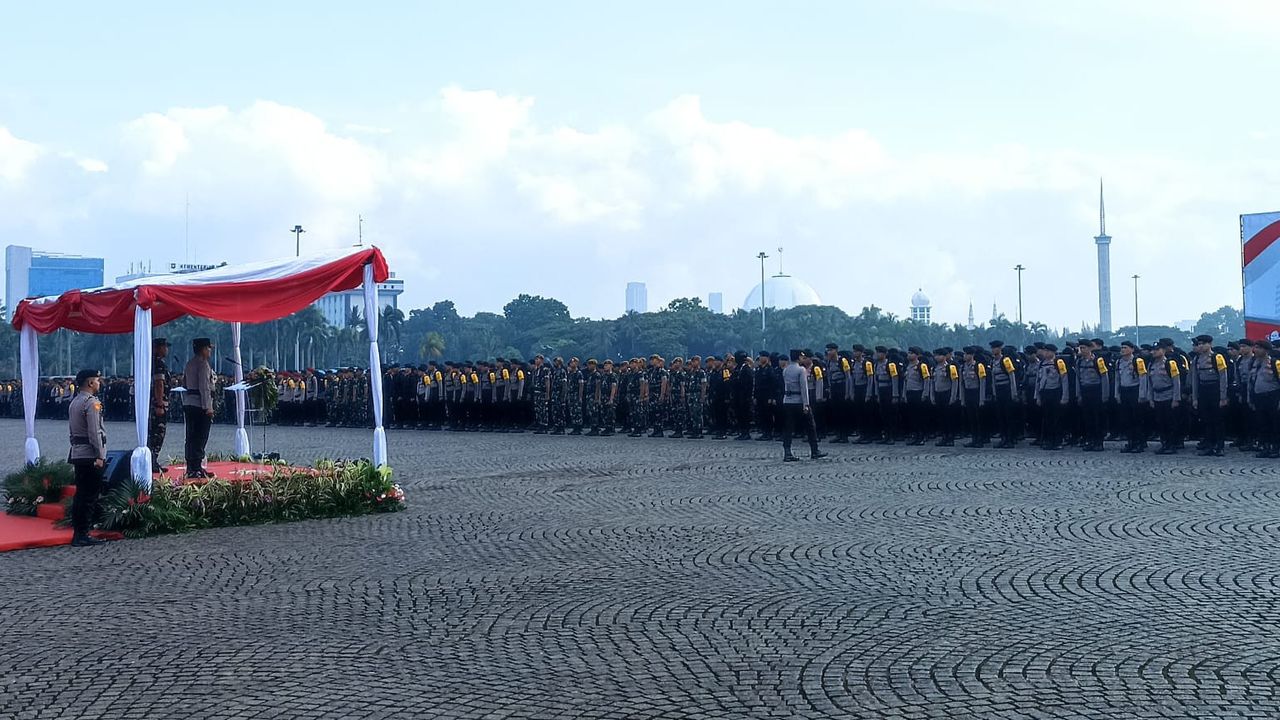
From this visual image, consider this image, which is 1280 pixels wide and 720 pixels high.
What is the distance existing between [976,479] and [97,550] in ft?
30.4

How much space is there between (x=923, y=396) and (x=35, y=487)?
13436 millimetres

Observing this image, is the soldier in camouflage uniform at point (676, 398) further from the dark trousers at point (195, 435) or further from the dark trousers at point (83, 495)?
the dark trousers at point (83, 495)

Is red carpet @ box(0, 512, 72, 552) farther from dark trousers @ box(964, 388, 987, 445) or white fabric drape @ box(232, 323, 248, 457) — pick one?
dark trousers @ box(964, 388, 987, 445)

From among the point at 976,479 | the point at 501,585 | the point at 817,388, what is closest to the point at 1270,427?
the point at 976,479

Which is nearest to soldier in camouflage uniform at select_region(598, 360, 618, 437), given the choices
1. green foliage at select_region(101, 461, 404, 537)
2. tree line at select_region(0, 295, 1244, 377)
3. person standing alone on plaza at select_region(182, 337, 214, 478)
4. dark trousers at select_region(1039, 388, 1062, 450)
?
dark trousers at select_region(1039, 388, 1062, 450)

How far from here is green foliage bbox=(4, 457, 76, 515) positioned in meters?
12.3

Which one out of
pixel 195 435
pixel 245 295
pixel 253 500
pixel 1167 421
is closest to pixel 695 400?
pixel 1167 421

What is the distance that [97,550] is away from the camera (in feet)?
33.5

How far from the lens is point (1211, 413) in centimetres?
1697

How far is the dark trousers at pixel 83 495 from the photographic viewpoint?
10477 mm

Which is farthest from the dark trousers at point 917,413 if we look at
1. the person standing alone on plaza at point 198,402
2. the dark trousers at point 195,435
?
the dark trousers at point 195,435

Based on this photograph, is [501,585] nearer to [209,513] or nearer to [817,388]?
[209,513]

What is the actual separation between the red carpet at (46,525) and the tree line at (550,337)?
65890 mm

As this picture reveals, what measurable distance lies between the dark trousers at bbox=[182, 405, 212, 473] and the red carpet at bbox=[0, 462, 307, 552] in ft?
0.61
